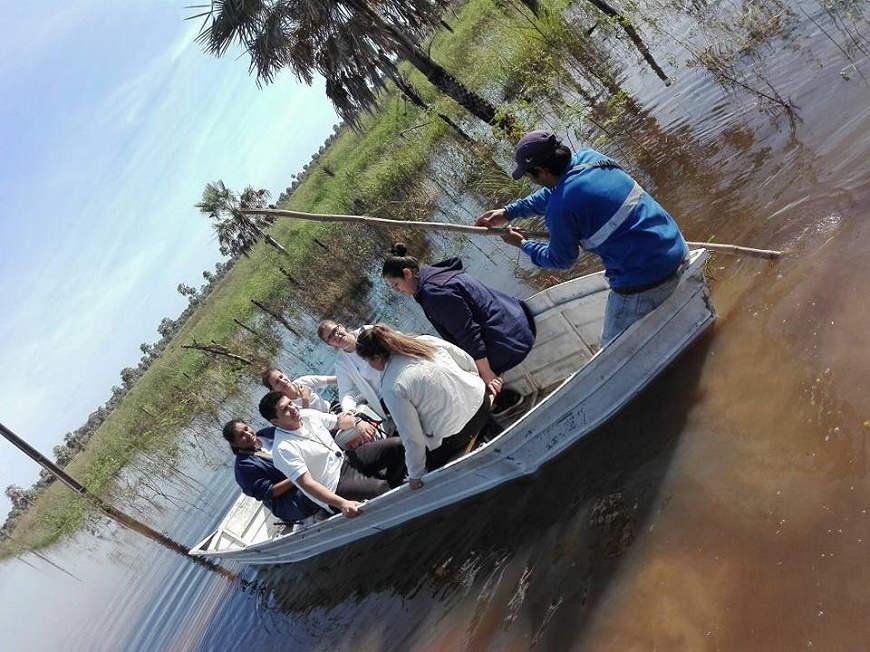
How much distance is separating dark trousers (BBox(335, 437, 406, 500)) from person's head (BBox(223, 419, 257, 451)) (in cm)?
105

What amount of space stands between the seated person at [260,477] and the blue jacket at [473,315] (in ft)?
8.21

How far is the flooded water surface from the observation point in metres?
3.90

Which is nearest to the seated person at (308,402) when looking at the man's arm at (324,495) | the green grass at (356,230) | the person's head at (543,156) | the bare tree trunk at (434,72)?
the man's arm at (324,495)

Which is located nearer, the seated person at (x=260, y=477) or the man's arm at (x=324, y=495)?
the man's arm at (x=324, y=495)

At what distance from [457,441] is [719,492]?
2.49 m

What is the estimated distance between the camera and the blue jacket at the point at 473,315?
19.9ft

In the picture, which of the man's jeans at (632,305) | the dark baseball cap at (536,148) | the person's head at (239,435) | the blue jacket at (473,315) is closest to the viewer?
the dark baseball cap at (536,148)

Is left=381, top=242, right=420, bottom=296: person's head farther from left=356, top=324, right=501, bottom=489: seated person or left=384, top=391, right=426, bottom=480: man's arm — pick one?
left=384, top=391, right=426, bottom=480: man's arm

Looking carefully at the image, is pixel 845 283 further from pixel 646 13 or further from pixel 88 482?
pixel 88 482

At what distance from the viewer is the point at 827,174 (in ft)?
23.2

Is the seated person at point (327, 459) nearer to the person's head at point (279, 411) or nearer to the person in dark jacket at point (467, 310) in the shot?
the person's head at point (279, 411)

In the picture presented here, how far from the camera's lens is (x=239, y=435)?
23.3 ft

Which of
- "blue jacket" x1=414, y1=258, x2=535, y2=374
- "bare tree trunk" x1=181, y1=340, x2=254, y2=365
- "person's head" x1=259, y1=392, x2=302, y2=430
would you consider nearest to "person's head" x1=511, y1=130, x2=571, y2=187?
"blue jacket" x1=414, y1=258, x2=535, y2=374

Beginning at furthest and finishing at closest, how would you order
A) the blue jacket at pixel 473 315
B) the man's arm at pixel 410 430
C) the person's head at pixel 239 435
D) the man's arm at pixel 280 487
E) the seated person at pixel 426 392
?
the man's arm at pixel 280 487 < the person's head at pixel 239 435 < the blue jacket at pixel 473 315 < the man's arm at pixel 410 430 < the seated person at pixel 426 392
